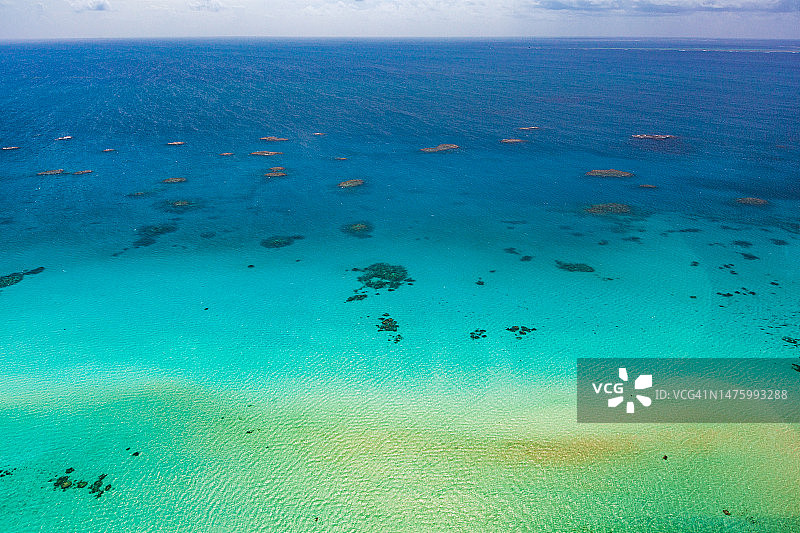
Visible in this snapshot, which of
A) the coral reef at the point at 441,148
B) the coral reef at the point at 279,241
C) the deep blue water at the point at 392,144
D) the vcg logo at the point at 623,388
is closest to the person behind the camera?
the vcg logo at the point at 623,388

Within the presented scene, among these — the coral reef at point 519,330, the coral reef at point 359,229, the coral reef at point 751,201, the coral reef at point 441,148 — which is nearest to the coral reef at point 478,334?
the coral reef at point 519,330

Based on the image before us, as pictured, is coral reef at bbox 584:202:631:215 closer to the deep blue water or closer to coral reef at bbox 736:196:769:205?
the deep blue water

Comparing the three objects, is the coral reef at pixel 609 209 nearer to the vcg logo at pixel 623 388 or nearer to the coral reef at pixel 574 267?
the coral reef at pixel 574 267

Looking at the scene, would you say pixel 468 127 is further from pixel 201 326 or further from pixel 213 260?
pixel 201 326

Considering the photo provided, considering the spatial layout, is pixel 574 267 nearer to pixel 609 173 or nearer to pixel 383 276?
pixel 383 276

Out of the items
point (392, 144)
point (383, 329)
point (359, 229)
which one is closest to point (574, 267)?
point (383, 329)

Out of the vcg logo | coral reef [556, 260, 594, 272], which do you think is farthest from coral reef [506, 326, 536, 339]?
coral reef [556, 260, 594, 272]

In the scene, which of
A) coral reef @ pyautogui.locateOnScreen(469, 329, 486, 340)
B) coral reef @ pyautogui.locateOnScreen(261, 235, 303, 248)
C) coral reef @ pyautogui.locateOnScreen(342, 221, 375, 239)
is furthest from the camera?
coral reef @ pyautogui.locateOnScreen(342, 221, 375, 239)
